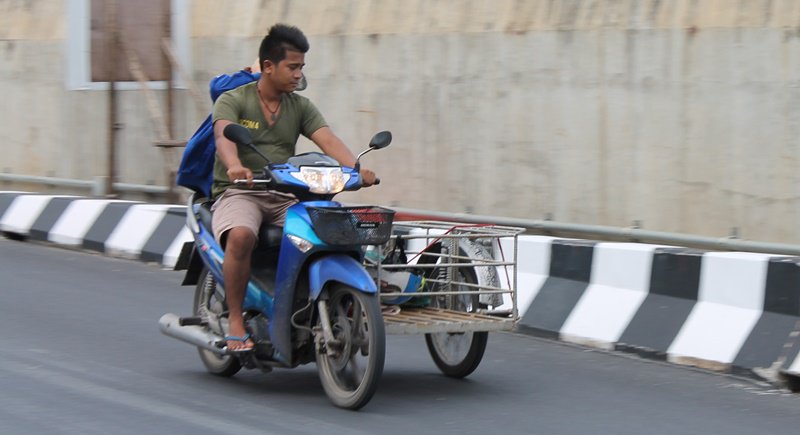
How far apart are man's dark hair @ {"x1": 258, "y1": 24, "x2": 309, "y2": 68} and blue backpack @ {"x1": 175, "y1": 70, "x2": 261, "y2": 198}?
489 mm

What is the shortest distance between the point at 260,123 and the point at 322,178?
2.15ft

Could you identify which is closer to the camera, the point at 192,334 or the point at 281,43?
the point at 281,43

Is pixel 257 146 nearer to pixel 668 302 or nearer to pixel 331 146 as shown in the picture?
pixel 331 146

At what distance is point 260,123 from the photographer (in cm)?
750

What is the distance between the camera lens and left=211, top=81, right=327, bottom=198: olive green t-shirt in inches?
293

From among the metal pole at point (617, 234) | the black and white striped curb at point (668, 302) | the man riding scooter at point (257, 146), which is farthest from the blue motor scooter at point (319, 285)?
the metal pole at point (617, 234)

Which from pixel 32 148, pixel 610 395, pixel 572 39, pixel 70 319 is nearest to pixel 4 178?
pixel 32 148

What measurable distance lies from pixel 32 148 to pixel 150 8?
99.1 inches

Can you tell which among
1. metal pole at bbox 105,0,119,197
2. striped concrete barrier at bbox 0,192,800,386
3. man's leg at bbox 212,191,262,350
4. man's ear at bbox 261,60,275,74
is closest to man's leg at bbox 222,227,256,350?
man's leg at bbox 212,191,262,350

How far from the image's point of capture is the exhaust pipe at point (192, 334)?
7.45 meters

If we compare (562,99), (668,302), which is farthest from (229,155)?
(562,99)

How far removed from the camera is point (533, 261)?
9.75 metres

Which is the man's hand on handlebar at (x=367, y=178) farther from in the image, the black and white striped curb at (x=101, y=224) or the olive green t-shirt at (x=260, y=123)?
the black and white striped curb at (x=101, y=224)

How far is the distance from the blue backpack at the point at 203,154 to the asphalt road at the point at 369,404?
1.09 meters
